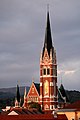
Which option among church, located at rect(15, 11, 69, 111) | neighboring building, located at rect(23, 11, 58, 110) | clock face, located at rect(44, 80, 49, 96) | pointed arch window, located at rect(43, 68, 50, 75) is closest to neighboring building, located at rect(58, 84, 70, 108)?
church, located at rect(15, 11, 69, 111)

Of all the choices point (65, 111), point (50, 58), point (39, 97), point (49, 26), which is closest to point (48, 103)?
point (39, 97)

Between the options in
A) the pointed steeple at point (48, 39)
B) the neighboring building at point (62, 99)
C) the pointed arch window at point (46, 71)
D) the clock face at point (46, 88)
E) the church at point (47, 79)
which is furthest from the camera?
the neighboring building at point (62, 99)

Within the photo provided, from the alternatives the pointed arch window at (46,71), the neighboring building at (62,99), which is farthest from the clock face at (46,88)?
the neighboring building at (62,99)

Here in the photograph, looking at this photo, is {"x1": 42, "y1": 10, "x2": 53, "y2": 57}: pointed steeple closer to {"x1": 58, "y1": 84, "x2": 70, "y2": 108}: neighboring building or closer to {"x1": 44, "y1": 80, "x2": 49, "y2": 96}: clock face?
{"x1": 44, "y1": 80, "x2": 49, "y2": 96}: clock face

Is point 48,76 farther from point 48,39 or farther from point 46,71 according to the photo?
point 48,39

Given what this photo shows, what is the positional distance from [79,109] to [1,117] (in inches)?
469

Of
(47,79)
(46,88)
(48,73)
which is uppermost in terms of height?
(48,73)

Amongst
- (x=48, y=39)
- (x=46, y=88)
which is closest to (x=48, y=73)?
(x=46, y=88)

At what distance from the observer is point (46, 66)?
151 m

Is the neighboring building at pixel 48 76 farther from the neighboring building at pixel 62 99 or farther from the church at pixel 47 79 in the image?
the neighboring building at pixel 62 99

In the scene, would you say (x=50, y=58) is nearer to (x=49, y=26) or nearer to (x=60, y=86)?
(x=49, y=26)

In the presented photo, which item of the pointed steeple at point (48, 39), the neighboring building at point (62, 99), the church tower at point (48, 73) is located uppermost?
the pointed steeple at point (48, 39)

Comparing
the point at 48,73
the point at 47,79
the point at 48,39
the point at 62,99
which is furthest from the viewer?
the point at 62,99

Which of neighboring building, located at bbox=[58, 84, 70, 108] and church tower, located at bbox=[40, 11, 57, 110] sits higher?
church tower, located at bbox=[40, 11, 57, 110]
